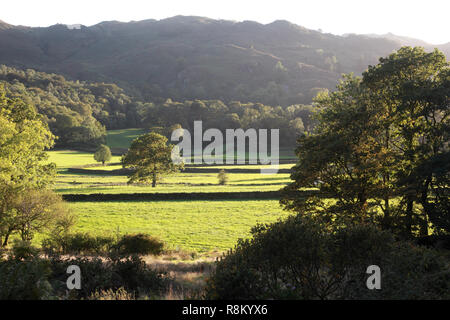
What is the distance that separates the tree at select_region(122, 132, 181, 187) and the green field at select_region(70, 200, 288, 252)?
1250cm

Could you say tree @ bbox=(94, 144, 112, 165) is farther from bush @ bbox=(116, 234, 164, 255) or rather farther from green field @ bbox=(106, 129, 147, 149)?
bush @ bbox=(116, 234, 164, 255)

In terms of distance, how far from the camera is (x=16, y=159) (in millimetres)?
31781

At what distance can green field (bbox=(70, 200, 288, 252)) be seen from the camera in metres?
29.4

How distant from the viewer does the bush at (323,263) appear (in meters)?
8.82

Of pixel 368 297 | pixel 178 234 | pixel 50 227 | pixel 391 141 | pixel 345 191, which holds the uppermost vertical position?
pixel 391 141

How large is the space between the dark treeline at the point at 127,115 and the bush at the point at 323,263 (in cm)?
9861

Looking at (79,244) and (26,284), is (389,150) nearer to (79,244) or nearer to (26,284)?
(26,284)

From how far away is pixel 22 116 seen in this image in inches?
1433

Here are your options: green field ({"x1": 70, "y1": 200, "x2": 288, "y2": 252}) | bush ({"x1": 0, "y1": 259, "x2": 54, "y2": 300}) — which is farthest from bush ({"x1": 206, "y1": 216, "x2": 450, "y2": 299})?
green field ({"x1": 70, "y1": 200, "x2": 288, "y2": 252})

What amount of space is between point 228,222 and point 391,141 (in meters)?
18.2

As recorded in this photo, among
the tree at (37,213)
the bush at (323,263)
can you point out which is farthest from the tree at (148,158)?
the bush at (323,263)

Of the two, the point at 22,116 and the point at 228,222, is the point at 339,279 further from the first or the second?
the point at 22,116

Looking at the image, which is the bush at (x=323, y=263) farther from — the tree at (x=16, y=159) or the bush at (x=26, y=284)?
the tree at (x=16, y=159)
